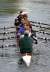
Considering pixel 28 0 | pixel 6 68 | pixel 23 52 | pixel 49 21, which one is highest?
pixel 23 52

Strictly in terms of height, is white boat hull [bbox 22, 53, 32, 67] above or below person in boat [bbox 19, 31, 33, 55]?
below

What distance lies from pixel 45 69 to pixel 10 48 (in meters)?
4.55

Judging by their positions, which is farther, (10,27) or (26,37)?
(10,27)

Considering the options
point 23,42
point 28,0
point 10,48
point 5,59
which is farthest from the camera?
point 28,0

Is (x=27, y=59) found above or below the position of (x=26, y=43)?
below

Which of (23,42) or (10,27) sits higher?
(23,42)

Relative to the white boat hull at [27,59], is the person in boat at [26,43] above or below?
above

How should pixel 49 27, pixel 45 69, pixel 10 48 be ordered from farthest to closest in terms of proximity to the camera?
pixel 49 27 < pixel 10 48 < pixel 45 69

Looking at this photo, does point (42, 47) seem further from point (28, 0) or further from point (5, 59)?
point (28, 0)

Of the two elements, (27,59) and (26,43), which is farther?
(27,59)

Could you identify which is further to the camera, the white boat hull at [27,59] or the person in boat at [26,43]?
the white boat hull at [27,59]

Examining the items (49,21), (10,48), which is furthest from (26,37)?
(49,21)

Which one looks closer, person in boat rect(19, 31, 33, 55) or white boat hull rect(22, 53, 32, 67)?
person in boat rect(19, 31, 33, 55)

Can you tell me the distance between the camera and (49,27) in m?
28.3
